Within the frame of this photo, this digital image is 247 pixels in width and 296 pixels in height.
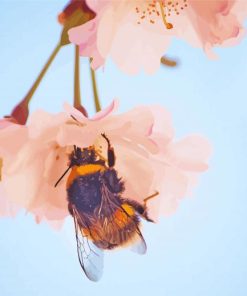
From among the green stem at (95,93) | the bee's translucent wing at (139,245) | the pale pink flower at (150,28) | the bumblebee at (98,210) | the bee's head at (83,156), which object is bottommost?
the bee's translucent wing at (139,245)

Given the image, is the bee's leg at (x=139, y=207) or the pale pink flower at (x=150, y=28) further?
the bee's leg at (x=139, y=207)

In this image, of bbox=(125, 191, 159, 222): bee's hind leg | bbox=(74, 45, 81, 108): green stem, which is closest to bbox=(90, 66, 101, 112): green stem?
bbox=(74, 45, 81, 108): green stem

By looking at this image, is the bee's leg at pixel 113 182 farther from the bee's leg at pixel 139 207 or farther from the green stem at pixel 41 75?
the green stem at pixel 41 75

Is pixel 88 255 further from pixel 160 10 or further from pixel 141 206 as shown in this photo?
pixel 160 10

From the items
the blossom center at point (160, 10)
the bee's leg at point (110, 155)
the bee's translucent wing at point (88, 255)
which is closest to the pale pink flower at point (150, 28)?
the blossom center at point (160, 10)

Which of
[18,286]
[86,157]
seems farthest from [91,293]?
[86,157]

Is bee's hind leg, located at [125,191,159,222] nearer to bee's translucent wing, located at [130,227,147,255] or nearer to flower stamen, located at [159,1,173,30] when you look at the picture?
bee's translucent wing, located at [130,227,147,255]

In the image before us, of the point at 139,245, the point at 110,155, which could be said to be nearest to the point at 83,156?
the point at 110,155
